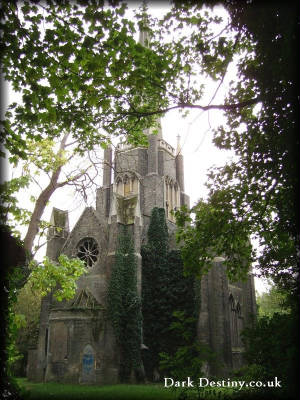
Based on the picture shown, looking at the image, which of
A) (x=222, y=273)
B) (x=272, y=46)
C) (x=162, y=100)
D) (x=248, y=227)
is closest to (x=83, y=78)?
(x=162, y=100)

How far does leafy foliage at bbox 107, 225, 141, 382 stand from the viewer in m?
22.5

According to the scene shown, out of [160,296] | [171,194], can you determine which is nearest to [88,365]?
[160,296]

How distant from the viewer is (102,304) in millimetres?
24484

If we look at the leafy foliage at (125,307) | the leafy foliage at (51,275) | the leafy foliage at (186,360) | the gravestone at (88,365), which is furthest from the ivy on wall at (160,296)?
the leafy foliage at (186,360)

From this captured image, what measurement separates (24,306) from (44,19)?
34.6m

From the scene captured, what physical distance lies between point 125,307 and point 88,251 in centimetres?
555

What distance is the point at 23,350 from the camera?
1339 inches

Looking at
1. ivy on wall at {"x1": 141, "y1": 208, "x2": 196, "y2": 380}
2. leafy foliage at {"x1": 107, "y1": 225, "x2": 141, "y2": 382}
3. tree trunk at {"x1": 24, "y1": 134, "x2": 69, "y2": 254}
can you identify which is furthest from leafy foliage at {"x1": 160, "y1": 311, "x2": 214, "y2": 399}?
ivy on wall at {"x1": 141, "y1": 208, "x2": 196, "y2": 380}

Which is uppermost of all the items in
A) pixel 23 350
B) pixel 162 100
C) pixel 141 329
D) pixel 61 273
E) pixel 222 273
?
pixel 162 100

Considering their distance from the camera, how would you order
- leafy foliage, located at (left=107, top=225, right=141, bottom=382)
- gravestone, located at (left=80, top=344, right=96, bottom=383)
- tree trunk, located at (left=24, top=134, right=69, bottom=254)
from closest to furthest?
tree trunk, located at (left=24, top=134, right=69, bottom=254), gravestone, located at (left=80, top=344, right=96, bottom=383), leafy foliage, located at (left=107, top=225, right=141, bottom=382)

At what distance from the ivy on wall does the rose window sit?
368 centimetres

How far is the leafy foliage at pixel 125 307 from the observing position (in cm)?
2255

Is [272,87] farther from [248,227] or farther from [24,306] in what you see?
[24,306]

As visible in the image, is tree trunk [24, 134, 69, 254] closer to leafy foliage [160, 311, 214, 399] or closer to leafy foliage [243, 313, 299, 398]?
leafy foliage [160, 311, 214, 399]
